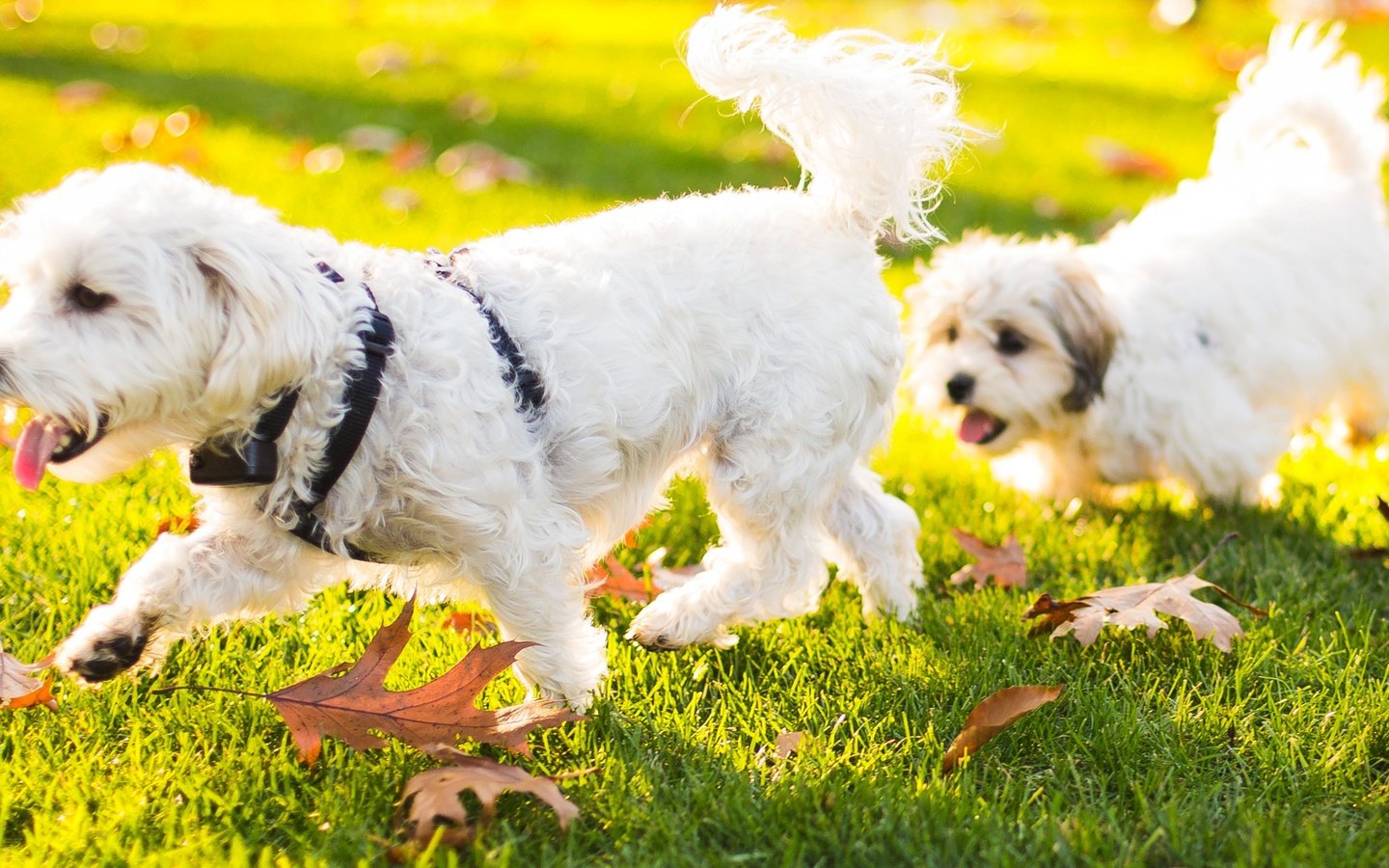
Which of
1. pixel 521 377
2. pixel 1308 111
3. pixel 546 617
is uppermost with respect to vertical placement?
pixel 1308 111

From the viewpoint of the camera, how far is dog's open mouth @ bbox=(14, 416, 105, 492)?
2.60m

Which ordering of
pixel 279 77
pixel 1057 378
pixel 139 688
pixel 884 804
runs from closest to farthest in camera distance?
pixel 884 804 < pixel 139 688 < pixel 1057 378 < pixel 279 77

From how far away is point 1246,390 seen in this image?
5238 millimetres

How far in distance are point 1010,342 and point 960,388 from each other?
27cm

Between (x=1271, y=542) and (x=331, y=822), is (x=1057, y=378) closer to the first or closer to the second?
(x=1271, y=542)

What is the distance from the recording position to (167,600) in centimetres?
299

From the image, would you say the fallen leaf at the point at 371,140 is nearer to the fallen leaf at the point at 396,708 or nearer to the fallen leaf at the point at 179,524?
the fallen leaf at the point at 179,524

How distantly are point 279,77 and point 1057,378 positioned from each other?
8.71 meters

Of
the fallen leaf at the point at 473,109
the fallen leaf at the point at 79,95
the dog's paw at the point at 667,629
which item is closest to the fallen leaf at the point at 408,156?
the fallen leaf at the point at 473,109

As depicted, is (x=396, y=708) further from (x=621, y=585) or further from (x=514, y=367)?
(x=621, y=585)

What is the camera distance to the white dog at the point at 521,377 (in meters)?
2.58

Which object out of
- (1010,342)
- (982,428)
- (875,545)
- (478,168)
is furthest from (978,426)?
(478,168)

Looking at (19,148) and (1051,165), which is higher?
(1051,165)

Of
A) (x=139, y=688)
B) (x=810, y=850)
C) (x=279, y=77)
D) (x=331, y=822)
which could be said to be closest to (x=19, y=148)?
(x=279, y=77)
